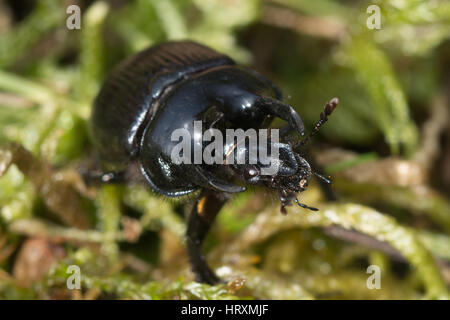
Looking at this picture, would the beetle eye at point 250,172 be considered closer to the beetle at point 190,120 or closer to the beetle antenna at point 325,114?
the beetle at point 190,120

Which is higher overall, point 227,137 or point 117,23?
point 117,23

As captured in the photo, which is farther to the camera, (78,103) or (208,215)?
(78,103)

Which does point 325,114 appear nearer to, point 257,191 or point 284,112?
point 284,112

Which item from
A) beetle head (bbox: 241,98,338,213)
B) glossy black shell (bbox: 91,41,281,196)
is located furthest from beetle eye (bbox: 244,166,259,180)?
glossy black shell (bbox: 91,41,281,196)

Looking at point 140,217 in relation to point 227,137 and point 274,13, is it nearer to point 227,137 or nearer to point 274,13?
point 227,137

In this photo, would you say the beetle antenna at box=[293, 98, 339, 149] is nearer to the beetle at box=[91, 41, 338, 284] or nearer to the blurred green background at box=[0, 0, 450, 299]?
the beetle at box=[91, 41, 338, 284]

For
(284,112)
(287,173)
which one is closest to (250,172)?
(287,173)
